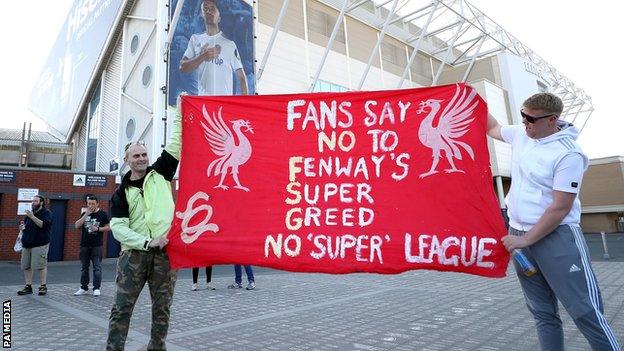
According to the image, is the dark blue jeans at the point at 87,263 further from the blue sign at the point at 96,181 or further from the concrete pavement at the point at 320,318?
the blue sign at the point at 96,181

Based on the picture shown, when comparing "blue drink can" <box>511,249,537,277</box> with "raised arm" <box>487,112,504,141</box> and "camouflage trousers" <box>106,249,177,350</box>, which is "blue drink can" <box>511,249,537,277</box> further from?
"camouflage trousers" <box>106,249,177,350</box>

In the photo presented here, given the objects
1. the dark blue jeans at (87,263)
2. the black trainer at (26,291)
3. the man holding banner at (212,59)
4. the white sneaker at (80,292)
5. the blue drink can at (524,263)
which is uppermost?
the man holding banner at (212,59)

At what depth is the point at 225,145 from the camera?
3.90 m

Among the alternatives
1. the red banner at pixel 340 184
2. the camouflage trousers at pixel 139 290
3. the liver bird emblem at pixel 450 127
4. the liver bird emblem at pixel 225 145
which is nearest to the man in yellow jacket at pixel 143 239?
the camouflage trousers at pixel 139 290

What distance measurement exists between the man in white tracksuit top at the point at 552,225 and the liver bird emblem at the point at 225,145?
7.85 ft

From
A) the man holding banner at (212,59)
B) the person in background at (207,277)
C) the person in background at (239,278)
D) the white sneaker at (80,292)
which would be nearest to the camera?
the white sneaker at (80,292)

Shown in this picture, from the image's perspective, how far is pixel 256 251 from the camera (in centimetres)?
355

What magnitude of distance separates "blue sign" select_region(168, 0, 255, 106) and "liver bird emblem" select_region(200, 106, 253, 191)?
14.5 metres

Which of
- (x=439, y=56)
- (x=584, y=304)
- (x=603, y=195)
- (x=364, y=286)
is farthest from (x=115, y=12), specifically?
(x=603, y=195)

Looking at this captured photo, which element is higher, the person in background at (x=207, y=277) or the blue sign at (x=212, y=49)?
the blue sign at (x=212, y=49)

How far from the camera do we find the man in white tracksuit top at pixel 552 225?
242cm

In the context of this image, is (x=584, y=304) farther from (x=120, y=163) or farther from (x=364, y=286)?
(x=120, y=163)

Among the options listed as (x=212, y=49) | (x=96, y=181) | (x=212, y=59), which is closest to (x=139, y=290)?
(x=96, y=181)

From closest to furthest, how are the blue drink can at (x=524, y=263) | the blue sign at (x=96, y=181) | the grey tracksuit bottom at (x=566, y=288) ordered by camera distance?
the grey tracksuit bottom at (x=566, y=288) → the blue drink can at (x=524, y=263) → the blue sign at (x=96, y=181)
